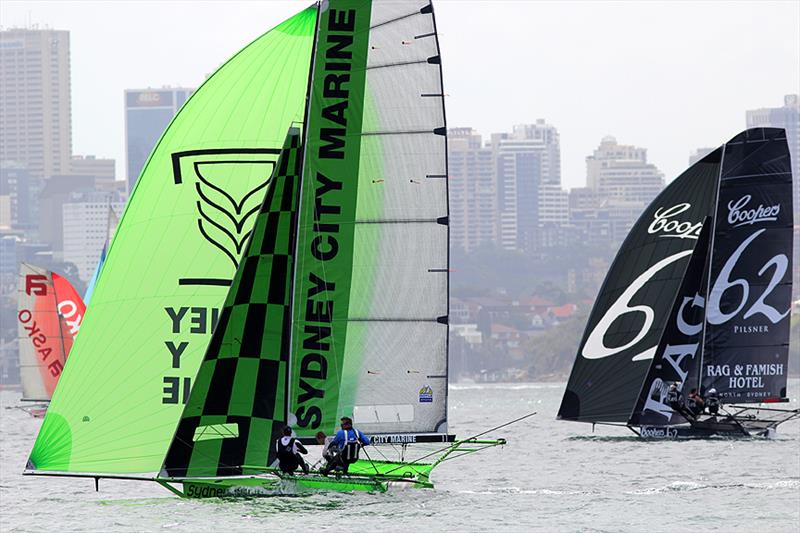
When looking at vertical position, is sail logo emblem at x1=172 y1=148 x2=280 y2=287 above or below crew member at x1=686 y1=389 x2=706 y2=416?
above

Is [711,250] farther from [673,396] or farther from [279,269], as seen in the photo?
[279,269]

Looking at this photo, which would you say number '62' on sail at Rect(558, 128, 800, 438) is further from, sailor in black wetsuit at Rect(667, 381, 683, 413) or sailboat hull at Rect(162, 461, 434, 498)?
sailboat hull at Rect(162, 461, 434, 498)

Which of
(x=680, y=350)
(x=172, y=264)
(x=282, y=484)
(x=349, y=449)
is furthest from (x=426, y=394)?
(x=680, y=350)

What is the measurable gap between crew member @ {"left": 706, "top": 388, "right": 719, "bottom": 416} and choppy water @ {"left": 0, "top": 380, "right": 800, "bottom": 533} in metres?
0.70

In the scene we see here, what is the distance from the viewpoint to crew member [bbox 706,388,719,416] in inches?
1126

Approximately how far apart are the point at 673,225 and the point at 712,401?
3065 mm

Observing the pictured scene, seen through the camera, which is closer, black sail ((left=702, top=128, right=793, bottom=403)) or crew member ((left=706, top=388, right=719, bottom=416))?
black sail ((left=702, top=128, right=793, bottom=403))

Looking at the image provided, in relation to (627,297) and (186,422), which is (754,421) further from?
(186,422)

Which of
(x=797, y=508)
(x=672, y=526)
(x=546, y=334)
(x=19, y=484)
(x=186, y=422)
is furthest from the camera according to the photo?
(x=546, y=334)

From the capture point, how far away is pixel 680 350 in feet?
93.1

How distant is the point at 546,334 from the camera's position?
16375 cm

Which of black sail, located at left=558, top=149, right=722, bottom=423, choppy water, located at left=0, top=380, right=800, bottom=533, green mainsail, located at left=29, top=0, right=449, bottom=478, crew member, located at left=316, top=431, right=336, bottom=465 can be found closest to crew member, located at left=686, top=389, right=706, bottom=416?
choppy water, located at left=0, top=380, right=800, bottom=533

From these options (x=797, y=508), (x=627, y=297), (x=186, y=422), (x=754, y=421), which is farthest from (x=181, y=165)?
(x=754, y=421)

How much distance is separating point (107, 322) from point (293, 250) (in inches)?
83.9
